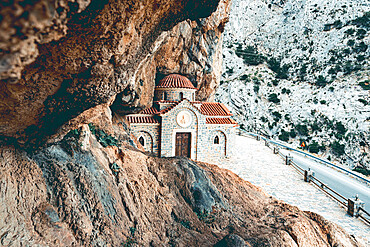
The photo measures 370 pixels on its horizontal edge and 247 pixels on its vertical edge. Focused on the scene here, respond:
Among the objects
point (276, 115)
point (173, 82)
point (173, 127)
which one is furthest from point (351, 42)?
point (173, 127)

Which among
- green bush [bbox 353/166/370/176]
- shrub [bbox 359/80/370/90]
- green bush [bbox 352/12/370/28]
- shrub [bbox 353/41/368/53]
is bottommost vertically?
green bush [bbox 353/166/370/176]

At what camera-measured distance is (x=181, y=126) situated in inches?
592

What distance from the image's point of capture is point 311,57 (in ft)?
129

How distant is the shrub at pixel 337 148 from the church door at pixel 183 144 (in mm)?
23896

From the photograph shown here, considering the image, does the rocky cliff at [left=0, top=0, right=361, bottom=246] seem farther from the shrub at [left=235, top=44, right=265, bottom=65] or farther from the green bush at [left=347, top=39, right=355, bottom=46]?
the shrub at [left=235, top=44, right=265, bottom=65]

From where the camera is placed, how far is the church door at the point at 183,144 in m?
15.3

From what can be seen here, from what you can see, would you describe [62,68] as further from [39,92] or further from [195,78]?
[195,78]

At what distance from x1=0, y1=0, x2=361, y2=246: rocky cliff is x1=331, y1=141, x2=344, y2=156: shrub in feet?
87.1

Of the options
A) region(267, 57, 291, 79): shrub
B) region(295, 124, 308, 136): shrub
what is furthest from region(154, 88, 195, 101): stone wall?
region(267, 57, 291, 79): shrub

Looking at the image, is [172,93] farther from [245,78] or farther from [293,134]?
[245,78]

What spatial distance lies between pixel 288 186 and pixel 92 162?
37.9 feet

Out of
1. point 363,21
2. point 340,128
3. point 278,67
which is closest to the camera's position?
point 340,128

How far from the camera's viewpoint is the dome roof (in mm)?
15539

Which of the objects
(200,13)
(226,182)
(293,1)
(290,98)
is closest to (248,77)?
(290,98)
